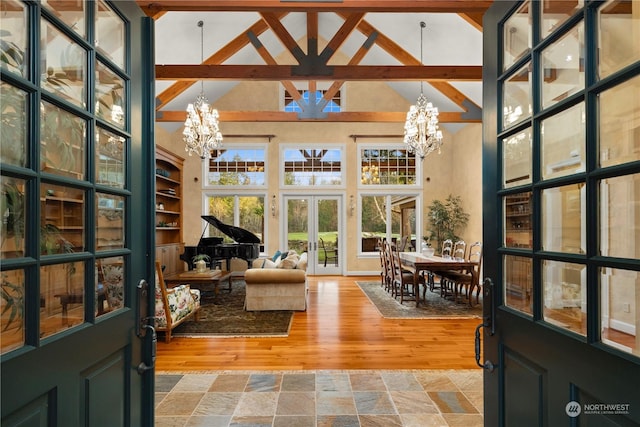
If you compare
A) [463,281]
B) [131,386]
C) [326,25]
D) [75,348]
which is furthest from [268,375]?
[326,25]

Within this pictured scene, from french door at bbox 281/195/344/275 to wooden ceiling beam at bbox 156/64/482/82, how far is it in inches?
183

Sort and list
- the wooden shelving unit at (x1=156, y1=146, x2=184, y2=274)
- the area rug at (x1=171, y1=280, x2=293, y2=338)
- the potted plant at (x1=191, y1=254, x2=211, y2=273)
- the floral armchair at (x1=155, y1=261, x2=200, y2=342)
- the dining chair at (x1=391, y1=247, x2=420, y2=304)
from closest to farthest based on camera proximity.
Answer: the floral armchair at (x1=155, y1=261, x2=200, y2=342)
the area rug at (x1=171, y1=280, x2=293, y2=338)
the dining chair at (x1=391, y1=247, x2=420, y2=304)
the potted plant at (x1=191, y1=254, x2=211, y2=273)
the wooden shelving unit at (x1=156, y1=146, x2=184, y2=274)

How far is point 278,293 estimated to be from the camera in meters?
5.23

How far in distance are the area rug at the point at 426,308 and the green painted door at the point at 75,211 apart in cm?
419

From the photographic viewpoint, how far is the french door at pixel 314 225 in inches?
371

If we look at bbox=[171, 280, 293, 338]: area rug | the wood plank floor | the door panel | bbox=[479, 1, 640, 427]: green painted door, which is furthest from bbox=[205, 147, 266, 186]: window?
the door panel

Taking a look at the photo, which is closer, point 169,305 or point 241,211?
point 169,305

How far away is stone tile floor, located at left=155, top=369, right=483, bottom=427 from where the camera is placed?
2.35 metres

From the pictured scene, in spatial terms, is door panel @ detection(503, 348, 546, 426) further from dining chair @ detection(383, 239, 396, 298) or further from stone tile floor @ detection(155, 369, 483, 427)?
dining chair @ detection(383, 239, 396, 298)

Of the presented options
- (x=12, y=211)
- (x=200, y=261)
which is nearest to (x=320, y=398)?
(x=12, y=211)

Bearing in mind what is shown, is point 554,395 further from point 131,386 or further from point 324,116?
point 324,116

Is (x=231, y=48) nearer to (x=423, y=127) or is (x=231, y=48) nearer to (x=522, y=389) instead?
(x=423, y=127)

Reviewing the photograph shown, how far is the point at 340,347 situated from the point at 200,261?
138 inches

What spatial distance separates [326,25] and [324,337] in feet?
24.2
